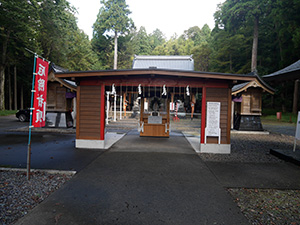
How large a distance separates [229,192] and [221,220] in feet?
3.70

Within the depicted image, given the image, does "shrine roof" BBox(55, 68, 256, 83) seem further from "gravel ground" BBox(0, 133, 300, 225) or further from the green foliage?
the green foliage

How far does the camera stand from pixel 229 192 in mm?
3787

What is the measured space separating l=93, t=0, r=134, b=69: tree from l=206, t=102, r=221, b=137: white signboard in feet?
85.8

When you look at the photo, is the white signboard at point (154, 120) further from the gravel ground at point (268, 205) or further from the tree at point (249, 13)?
→ the tree at point (249, 13)

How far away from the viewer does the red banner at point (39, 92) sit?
4348mm

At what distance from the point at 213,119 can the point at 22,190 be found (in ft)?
21.5

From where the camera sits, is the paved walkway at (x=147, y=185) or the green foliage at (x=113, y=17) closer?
the paved walkway at (x=147, y=185)

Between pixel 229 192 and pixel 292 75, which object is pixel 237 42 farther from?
pixel 229 192

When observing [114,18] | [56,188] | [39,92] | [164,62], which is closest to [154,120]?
[39,92]

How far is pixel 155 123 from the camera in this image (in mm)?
10375

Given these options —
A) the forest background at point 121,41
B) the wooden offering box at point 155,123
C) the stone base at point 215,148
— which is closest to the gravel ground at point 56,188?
the stone base at point 215,148

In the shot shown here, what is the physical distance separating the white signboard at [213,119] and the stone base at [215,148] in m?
0.48

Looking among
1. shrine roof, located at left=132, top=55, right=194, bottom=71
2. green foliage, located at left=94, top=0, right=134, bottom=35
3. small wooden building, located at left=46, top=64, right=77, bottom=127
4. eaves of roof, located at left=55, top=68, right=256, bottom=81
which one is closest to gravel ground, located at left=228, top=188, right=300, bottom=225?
eaves of roof, located at left=55, top=68, right=256, bottom=81

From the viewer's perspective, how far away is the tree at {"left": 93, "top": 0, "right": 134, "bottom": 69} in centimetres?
3069
